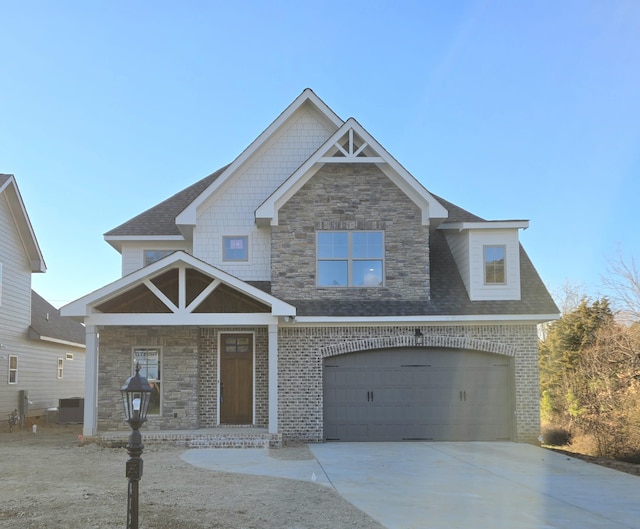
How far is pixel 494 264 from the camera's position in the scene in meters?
17.2

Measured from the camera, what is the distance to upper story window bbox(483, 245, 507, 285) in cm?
1723

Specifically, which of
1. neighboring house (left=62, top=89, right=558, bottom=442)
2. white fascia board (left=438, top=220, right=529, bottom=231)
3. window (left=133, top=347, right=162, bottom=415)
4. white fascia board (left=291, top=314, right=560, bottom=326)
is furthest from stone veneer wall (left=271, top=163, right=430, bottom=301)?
window (left=133, top=347, right=162, bottom=415)

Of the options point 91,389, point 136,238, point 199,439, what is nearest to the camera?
point 199,439

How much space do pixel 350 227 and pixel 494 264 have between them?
376 cm

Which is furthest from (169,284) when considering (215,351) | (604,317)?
(604,317)

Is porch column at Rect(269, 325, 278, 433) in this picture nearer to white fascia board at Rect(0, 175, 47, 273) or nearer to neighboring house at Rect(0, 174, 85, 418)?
neighboring house at Rect(0, 174, 85, 418)

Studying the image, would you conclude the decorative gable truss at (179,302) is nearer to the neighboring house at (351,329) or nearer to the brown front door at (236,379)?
the neighboring house at (351,329)

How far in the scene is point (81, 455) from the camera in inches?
538

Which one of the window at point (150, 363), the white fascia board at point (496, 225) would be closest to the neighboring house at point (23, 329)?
the window at point (150, 363)

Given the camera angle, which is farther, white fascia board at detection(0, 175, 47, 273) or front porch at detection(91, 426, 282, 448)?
white fascia board at detection(0, 175, 47, 273)

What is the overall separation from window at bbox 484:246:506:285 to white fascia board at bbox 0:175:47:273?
14.3 m

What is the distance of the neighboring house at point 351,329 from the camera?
1650 centimetres

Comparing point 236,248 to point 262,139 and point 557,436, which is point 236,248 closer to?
point 262,139

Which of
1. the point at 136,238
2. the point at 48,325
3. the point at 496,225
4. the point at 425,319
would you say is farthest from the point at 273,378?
the point at 48,325
